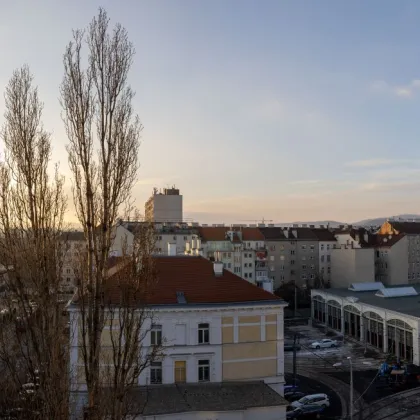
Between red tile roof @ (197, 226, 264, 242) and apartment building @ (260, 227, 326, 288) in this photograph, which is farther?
apartment building @ (260, 227, 326, 288)

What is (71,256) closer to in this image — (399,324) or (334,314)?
(399,324)

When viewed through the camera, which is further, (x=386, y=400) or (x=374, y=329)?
(x=374, y=329)

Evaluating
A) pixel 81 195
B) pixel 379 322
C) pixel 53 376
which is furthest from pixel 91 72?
pixel 379 322

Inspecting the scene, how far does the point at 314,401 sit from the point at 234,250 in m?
35.0

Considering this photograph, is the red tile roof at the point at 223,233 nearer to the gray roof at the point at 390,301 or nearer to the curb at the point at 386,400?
the gray roof at the point at 390,301

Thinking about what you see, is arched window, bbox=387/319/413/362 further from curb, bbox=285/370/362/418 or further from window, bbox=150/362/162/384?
window, bbox=150/362/162/384

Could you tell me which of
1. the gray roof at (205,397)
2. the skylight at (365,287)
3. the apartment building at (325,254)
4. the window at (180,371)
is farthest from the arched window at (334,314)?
the window at (180,371)

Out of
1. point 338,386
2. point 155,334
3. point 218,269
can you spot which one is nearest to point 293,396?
point 338,386

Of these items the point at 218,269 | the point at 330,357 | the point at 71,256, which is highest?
the point at 71,256

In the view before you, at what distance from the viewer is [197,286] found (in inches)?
999

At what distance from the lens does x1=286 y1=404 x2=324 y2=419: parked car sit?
2639cm

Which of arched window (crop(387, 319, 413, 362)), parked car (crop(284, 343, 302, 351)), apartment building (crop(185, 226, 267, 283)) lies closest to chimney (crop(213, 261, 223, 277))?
parked car (crop(284, 343, 302, 351))

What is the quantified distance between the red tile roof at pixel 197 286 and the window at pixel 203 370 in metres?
2.83

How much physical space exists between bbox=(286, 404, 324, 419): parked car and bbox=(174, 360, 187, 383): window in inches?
256
